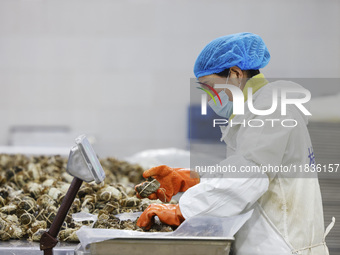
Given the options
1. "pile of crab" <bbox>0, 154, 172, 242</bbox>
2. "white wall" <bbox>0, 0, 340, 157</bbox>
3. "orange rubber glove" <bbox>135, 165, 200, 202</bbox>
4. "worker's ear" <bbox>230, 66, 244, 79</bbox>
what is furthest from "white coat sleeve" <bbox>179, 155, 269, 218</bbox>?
"white wall" <bbox>0, 0, 340, 157</bbox>

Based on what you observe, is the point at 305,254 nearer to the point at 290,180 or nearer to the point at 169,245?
the point at 290,180

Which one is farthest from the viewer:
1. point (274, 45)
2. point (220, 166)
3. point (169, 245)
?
point (274, 45)

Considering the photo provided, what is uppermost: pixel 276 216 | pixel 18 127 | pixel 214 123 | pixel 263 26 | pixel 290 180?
pixel 263 26

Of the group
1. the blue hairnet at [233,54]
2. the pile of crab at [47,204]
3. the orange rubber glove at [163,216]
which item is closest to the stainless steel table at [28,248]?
the pile of crab at [47,204]

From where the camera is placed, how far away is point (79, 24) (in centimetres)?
616

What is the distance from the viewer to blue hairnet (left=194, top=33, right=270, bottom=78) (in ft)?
5.29

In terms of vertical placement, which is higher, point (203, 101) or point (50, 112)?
point (203, 101)

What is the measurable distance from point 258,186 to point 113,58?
4.99m

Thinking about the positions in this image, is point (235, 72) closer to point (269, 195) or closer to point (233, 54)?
point (233, 54)

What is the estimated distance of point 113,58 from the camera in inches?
243

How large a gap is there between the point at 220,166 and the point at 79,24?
510 cm

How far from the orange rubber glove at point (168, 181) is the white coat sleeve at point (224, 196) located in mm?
251

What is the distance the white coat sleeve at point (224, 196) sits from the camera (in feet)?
4.48

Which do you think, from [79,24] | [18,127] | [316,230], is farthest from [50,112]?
[316,230]
